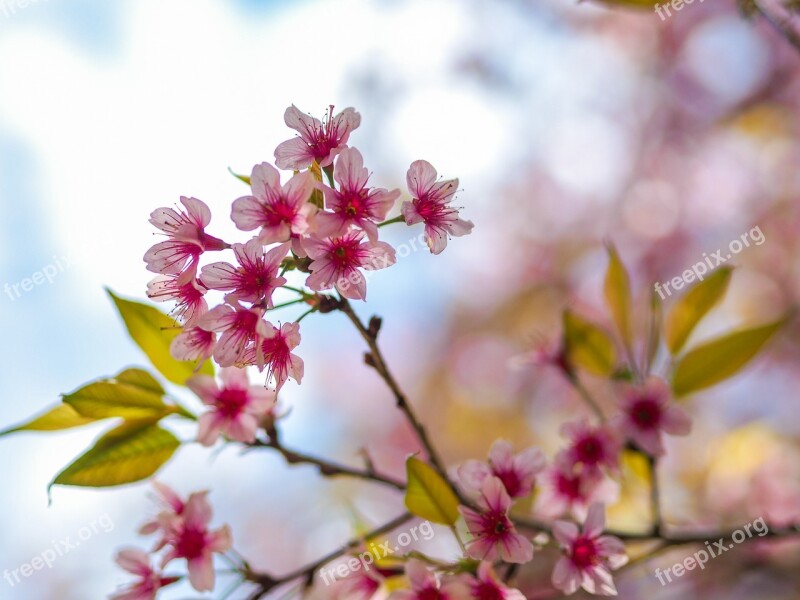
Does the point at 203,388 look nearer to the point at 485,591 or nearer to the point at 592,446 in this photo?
the point at 485,591

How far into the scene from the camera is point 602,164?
11.6 ft

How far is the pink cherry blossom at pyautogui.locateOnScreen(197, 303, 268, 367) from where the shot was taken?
808 millimetres

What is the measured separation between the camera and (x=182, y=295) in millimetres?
906

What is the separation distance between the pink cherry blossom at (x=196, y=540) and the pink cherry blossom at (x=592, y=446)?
1.70 feet

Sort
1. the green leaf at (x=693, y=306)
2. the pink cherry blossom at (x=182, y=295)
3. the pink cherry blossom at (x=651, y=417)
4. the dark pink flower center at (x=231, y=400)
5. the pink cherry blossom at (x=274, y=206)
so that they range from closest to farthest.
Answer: the pink cherry blossom at (x=274, y=206), the pink cherry blossom at (x=182, y=295), the dark pink flower center at (x=231, y=400), the pink cherry blossom at (x=651, y=417), the green leaf at (x=693, y=306)

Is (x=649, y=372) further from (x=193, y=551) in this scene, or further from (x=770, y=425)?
(x=770, y=425)

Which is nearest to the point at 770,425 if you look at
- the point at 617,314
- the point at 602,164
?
the point at 617,314

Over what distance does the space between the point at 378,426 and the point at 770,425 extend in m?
1.76

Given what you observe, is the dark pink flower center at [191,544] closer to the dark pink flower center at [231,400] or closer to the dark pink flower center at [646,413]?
the dark pink flower center at [231,400]

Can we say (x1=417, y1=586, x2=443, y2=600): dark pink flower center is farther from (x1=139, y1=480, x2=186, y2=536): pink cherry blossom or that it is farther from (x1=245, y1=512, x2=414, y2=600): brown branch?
(x1=139, y1=480, x2=186, y2=536): pink cherry blossom

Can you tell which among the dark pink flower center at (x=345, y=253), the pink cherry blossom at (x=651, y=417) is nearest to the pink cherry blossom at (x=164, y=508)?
the dark pink flower center at (x=345, y=253)

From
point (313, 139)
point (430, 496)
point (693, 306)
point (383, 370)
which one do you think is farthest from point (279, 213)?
point (693, 306)

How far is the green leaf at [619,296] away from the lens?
121 cm

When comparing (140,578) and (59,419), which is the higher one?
(59,419)
